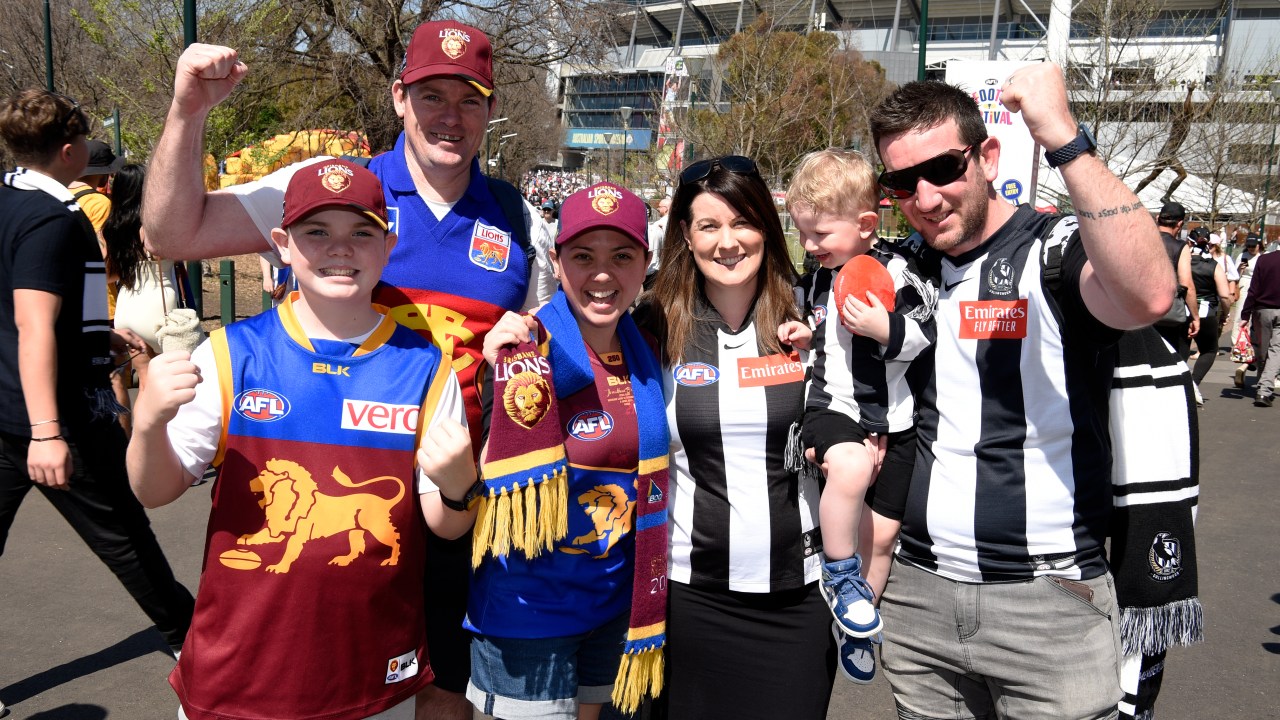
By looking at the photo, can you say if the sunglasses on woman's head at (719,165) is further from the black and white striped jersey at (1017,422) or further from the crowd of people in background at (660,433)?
the black and white striped jersey at (1017,422)

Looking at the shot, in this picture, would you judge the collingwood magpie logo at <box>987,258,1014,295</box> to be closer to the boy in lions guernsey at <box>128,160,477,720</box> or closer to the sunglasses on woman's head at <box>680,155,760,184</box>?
the sunglasses on woman's head at <box>680,155,760,184</box>

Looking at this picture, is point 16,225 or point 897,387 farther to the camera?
Result: point 16,225

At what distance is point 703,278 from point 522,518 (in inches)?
40.7

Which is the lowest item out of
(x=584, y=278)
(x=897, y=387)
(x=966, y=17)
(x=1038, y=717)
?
(x=1038, y=717)

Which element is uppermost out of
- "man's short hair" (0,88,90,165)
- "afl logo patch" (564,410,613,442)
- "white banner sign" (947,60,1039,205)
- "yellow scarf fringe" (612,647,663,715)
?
"white banner sign" (947,60,1039,205)

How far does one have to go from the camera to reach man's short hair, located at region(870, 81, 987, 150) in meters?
2.45

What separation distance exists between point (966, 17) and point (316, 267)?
68446 mm

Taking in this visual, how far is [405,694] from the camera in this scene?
95.5 inches

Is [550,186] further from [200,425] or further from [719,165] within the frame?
[200,425]

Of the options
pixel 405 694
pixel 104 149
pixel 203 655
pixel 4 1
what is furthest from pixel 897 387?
pixel 4 1

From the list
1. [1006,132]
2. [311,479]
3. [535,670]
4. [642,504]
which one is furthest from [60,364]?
[1006,132]

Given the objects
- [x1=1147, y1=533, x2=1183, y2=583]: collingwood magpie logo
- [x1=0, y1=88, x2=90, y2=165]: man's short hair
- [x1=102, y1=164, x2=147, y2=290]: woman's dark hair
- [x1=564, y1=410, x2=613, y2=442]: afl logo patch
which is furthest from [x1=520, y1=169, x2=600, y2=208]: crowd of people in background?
[x1=1147, y1=533, x2=1183, y2=583]: collingwood magpie logo

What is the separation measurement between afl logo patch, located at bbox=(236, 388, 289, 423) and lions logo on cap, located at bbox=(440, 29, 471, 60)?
127 cm

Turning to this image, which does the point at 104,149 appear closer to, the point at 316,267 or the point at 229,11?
the point at 316,267
